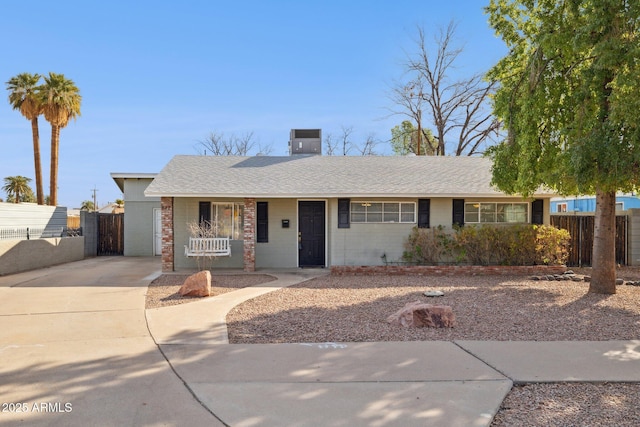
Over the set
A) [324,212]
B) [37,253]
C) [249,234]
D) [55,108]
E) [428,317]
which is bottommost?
[428,317]

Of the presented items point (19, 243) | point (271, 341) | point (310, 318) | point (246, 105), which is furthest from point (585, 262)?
point (246, 105)

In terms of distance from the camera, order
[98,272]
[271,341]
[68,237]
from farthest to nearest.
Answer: [68,237] < [98,272] < [271,341]

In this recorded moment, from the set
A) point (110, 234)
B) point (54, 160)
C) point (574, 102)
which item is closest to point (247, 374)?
point (574, 102)

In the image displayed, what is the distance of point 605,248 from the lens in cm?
969

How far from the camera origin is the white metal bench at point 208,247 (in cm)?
1266

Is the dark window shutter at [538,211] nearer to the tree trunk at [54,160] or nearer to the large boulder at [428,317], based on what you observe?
the large boulder at [428,317]

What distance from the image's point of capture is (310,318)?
294 inches

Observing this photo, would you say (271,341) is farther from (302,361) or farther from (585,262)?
(585,262)

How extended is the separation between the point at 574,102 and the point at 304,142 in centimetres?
1108

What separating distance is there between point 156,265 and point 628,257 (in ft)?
53.1

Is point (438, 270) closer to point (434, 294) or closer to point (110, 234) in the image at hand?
point (434, 294)

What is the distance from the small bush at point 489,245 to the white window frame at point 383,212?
1.96ft

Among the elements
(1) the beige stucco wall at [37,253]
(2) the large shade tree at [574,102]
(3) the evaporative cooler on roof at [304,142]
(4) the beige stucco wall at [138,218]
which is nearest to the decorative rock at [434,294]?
(2) the large shade tree at [574,102]

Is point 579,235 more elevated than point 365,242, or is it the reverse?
point 579,235
